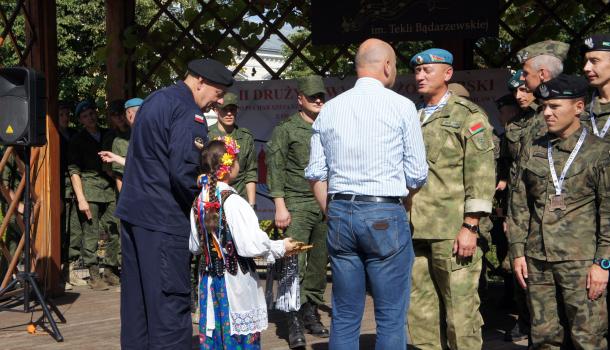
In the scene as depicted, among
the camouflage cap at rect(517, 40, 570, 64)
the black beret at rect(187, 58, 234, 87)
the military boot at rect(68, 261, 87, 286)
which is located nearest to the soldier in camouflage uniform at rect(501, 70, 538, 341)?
the camouflage cap at rect(517, 40, 570, 64)

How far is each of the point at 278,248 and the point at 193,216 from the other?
50cm

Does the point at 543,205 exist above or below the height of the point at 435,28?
→ below

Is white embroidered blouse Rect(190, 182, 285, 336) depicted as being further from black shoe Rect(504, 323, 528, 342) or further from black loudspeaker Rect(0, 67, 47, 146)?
black loudspeaker Rect(0, 67, 47, 146)

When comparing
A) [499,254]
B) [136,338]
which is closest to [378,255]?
[136,338]

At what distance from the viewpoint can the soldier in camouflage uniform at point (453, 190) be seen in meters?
5.47

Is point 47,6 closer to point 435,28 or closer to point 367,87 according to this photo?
point 435,28

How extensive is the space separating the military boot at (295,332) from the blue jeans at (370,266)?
1789 mm

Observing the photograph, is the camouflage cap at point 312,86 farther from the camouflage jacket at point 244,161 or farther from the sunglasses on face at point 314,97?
the camouflage jacket at point 244,161

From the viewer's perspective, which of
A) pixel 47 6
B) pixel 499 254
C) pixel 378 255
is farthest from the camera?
pixel 47 6

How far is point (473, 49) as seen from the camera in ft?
30.1

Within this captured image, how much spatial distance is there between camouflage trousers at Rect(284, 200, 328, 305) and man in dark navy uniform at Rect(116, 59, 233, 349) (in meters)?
1.90

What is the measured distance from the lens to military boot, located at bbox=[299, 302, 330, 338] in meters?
7.11

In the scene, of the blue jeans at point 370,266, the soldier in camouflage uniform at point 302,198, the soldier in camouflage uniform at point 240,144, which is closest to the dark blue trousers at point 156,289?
the blue jeans at point 370,266

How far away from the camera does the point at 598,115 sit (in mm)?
5570
